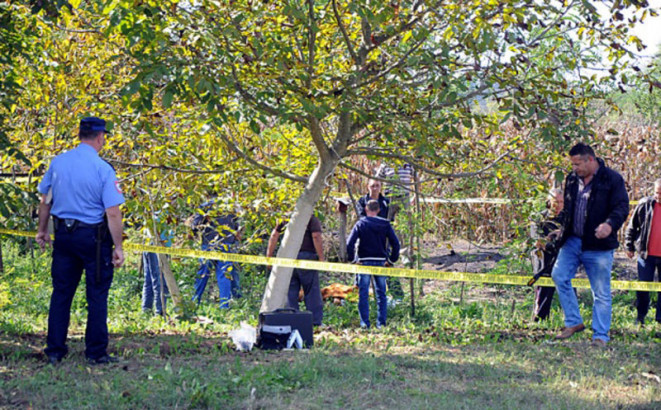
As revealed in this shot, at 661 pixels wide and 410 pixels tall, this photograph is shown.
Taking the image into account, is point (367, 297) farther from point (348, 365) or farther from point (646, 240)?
point (646, 240)

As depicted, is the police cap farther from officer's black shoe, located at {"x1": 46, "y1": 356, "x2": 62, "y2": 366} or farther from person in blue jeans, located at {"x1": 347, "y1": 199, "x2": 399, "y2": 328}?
person in blue jeans, located at {"x1": 347, "y1": 199, "x2": 399, "y2": 328}

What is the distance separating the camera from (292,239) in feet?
28.5

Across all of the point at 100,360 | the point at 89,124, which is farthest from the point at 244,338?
the point at 89,124

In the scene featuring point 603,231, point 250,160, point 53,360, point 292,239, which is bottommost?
point 53,360

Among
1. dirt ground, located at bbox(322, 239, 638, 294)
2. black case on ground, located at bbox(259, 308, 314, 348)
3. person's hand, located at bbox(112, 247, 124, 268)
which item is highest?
person's hand, located at bbox(112, 247, 124, 268)

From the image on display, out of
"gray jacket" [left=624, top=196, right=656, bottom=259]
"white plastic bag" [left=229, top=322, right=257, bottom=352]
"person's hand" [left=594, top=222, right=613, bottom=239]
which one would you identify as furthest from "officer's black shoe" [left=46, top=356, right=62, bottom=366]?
"gray jacket" [left=624, top=196, right=656, bottom=259]

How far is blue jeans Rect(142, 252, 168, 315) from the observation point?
10062mm

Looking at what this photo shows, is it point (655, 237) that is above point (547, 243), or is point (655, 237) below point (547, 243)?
above

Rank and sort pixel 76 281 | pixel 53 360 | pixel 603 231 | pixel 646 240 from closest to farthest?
1. pixel 53 360
2. pixel 76 281
3. pixel 603 231
4. pixel 646 240

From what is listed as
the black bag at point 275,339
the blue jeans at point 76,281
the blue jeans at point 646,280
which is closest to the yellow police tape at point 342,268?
the blue jeans at point 646,280

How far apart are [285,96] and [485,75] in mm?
1858

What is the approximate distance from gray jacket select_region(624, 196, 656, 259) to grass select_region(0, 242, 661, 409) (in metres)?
0.95

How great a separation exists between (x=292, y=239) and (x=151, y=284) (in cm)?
256

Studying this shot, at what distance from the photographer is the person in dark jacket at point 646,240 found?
9.77m
